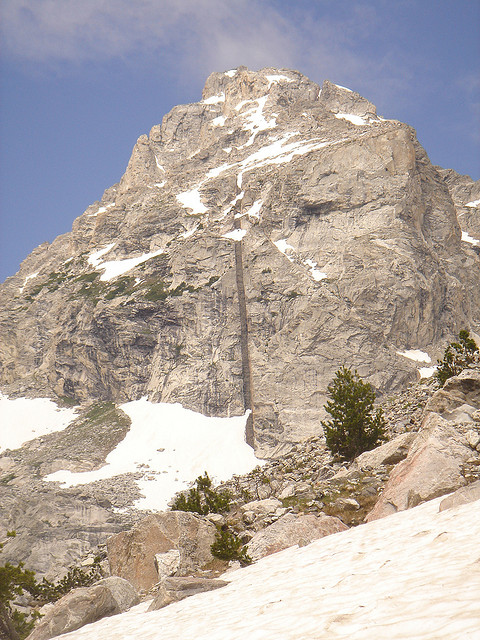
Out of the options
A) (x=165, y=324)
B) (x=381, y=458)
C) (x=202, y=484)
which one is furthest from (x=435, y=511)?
(x=165, y=324)

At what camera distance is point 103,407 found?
4537 inches

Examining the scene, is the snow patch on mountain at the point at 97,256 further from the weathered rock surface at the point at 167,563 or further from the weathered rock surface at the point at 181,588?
the weathered rock surface at the point at 181,588

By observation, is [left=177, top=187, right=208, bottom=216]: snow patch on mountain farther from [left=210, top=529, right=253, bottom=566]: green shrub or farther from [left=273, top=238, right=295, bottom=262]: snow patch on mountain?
[left=210, top=529, right=253, bottom=566]: green shrub

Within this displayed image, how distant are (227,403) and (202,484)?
8247 centimetres

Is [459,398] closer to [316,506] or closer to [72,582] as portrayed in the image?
[316,506]

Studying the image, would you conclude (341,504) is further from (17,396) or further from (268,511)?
(17,396)

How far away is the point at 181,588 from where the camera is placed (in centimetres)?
1266

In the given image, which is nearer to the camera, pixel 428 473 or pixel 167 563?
pixel 428 473

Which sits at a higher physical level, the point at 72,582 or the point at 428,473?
the point at 428,473

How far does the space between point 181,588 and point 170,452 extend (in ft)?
277

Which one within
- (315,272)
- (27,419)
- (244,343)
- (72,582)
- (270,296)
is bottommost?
(72,582)

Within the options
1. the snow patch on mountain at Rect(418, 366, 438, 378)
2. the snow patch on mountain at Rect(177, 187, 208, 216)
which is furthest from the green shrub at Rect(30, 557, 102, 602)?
the snow patch on mountain at Rect(177, 187, 208, 216)

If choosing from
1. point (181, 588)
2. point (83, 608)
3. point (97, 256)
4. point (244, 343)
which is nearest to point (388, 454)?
point (181, 588)

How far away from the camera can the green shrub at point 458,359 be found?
28609 mm
